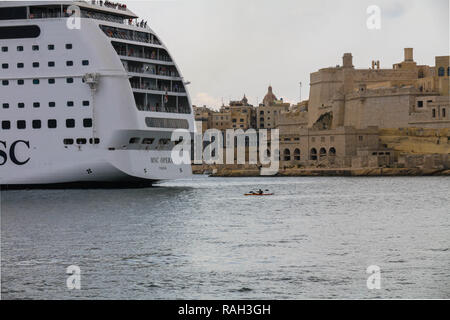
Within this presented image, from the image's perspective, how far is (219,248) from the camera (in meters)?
22.5

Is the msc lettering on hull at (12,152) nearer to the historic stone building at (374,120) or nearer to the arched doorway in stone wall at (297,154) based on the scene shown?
the historic stone building at (374,120)

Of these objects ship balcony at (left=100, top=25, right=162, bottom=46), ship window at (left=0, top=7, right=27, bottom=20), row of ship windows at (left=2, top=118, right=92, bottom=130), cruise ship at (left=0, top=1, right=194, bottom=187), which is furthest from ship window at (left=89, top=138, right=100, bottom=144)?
ship window at (left=0, top=7, right=27, bottom=20)

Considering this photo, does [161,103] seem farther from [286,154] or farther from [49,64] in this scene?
[286,154]

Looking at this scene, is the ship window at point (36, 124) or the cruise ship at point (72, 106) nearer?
the cruise ship at point (72, 106)

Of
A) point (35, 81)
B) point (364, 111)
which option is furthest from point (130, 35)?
point (364, 111)

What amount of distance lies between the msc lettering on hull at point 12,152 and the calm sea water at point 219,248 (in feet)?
6.48

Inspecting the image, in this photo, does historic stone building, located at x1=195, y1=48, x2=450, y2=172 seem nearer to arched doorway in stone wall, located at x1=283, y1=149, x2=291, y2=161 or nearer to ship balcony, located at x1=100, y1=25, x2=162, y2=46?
arched doorway in stone wall, located at x1=283, y1=149, x2=291, y2=161

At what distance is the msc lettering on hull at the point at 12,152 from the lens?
131 ft

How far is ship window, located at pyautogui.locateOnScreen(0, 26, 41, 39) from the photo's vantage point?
40.3 metres

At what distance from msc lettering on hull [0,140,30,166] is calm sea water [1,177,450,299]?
1.98 metres

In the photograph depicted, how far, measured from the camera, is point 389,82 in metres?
89.2

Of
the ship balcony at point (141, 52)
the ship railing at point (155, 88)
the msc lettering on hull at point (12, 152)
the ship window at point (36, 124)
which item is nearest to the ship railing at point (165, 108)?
the ship railing at point (155, 88)

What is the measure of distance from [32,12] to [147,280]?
2757 cm
